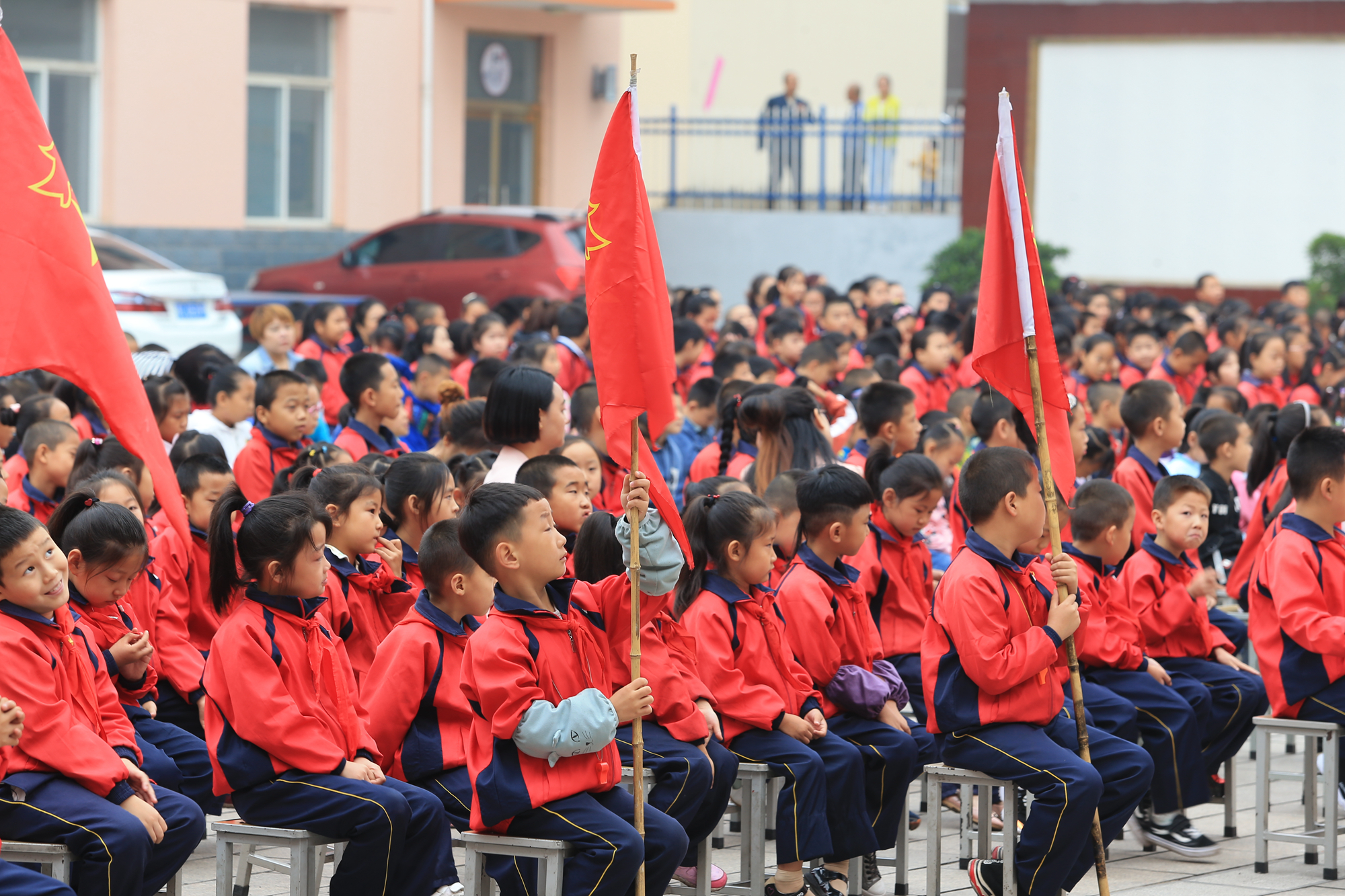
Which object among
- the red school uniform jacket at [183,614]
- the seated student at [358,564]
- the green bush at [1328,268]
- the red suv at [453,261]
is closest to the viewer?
the seated student at [358,564]

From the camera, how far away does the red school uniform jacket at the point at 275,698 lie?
14.2ft

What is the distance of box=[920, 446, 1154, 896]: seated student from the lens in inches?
186

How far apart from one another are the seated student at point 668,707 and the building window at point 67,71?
47.5 ft

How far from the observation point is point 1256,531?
6.97 metres

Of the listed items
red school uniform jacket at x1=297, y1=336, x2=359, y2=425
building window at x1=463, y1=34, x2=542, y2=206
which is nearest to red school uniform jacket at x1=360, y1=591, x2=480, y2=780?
red school uniform jacket at x1=297, y1=336, x2=359, y2=425

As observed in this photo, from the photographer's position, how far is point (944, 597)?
191 inches

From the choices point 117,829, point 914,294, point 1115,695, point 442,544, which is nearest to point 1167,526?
point 1115,695

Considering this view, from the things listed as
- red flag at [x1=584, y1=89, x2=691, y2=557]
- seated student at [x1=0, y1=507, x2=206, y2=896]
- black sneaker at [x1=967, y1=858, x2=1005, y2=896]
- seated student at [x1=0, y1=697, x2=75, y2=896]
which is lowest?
black sneaker at [x1=967, y1=858, x2=1005, y2=896]

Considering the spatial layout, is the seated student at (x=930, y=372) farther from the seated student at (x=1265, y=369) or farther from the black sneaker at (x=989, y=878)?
the black sneaker at (x=989, y=878)

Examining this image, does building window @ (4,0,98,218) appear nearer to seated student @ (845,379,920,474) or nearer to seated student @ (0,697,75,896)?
seated student @ (845,379,920,474)

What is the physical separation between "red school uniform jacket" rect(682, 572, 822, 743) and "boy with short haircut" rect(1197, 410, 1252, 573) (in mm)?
3130

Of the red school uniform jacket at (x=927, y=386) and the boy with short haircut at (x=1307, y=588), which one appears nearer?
the boy with short haircut at (x=1307, y=588)

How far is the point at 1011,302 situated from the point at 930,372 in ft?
17.9

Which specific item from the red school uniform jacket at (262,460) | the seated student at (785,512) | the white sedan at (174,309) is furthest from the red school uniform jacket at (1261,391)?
the white sedan at (174,309)
